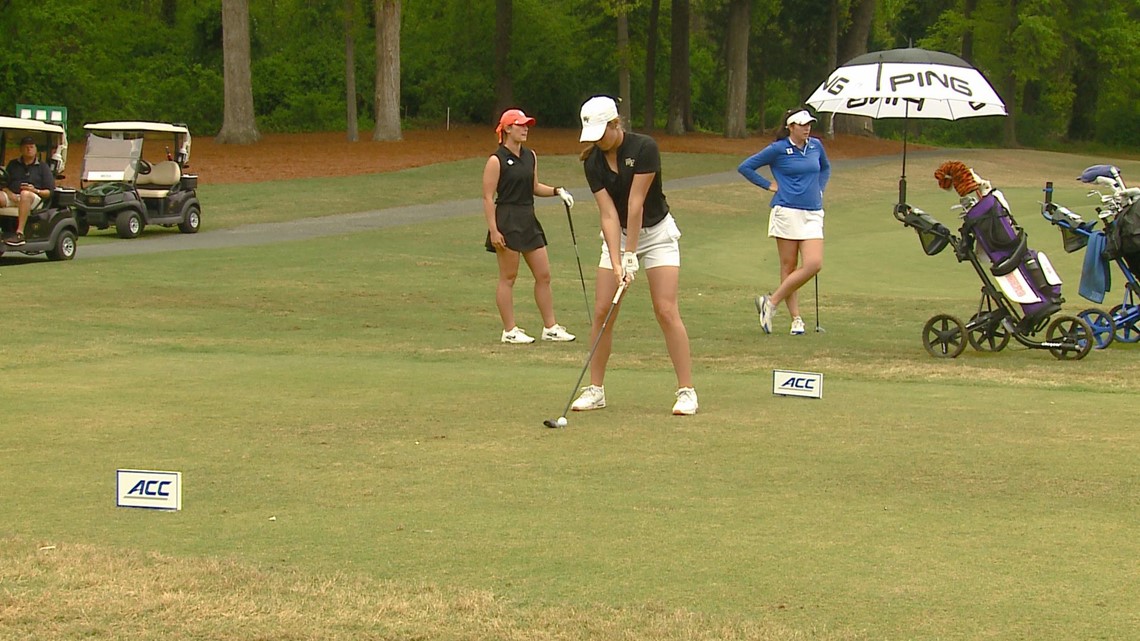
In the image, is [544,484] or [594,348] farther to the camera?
[594,348]

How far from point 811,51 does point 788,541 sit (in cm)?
6350

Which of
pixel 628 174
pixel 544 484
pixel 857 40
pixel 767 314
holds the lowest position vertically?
pixel 767 314

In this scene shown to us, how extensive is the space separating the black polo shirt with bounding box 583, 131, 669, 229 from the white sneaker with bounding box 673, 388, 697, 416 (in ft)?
3.38

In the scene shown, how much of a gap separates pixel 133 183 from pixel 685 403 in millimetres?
17708

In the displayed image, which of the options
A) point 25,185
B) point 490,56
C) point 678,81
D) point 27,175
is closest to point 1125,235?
point 25,185

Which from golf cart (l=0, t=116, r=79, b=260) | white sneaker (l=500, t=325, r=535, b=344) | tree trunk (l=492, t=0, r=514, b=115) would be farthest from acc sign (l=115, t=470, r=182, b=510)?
tree trunk (l=492, t=0, r=514, b=115)

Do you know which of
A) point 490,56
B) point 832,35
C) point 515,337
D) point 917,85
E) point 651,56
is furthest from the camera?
point 490,56

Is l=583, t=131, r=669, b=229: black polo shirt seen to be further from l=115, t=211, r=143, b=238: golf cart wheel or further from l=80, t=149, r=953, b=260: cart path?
l=115, t=211, r=143, b=238: golf cart wheel

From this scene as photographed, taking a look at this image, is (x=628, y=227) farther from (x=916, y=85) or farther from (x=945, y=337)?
(x=916, y=85)

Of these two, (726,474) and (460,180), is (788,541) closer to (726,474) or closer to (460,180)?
(726,474)

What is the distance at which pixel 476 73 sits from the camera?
2525 inches

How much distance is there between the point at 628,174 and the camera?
8.70 meters

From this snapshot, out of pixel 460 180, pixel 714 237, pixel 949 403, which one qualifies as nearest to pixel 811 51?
pixel 460 180

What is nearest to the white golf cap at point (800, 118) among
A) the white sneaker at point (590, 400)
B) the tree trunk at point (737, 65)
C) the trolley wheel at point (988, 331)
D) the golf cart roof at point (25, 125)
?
the trolley wheel at point (988, 331)
